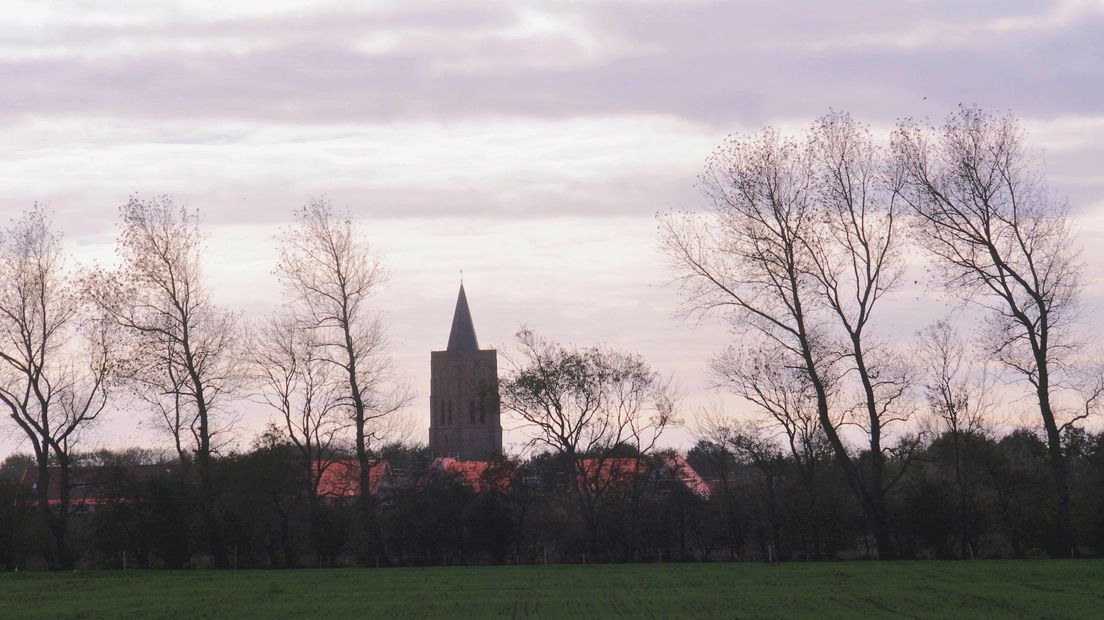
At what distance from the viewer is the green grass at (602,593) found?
2480 centimetres

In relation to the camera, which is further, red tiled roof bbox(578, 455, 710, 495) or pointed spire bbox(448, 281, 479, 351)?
pointed spire bbox(448, 281, 479, 351)

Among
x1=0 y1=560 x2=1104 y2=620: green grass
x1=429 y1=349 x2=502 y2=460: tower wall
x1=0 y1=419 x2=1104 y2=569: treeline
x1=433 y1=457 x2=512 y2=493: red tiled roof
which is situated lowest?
x1=0 y1=560 x2=1104 y2=620: green grass

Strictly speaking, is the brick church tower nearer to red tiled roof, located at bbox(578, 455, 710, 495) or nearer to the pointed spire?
the pointed spire

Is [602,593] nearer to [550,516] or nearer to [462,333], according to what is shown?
[550,516]

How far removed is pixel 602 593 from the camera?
2962 centimetres

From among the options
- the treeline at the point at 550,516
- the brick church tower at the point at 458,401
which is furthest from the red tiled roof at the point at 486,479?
the brick church tower at the point at 458,401

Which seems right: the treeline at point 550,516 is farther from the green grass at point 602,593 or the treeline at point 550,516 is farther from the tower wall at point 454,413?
the tower wall at point 454,413

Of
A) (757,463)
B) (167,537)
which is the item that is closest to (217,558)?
(167,537)

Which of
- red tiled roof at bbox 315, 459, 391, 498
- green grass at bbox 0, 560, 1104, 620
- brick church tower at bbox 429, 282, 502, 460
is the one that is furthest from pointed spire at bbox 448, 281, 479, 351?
green grass at bbox 0, 560, 1104, 620

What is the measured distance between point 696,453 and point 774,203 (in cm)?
2608

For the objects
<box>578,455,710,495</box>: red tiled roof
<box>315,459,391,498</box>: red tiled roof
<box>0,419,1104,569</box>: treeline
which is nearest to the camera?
<box>0,419,1104,569</box>: treeline

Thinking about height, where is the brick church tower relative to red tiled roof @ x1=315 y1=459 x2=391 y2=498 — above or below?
above

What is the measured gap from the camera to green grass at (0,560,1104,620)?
24.8m

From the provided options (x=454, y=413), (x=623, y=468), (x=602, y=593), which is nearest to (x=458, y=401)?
(x=454, y=413)
